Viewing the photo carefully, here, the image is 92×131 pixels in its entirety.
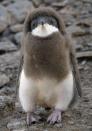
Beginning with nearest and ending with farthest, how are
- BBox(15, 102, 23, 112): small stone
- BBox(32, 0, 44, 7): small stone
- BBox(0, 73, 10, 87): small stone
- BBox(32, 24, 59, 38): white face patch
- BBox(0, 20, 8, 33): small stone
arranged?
BBox(32, 24, 59, 38): white face patch < BBox(15, 102, 23, 112): small stone < BBox(0, 73, 10, 87): small stone < BBox(0, 20, 8, 33): small stone < BBox(32, 0, 44, 7): small stone

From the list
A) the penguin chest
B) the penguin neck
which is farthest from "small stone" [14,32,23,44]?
the penguin neck

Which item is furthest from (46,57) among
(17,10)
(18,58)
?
(17,10)

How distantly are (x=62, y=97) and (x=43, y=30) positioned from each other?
0.58 meters

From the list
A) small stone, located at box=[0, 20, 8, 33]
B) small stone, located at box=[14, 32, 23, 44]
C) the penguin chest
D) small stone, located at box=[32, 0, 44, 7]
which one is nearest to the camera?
the penguin chest

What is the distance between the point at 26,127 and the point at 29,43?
688mm

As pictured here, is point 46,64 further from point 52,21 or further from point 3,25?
point 3,25

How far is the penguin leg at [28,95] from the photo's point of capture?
4494 mm

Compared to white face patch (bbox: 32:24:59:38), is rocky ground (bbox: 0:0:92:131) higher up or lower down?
lower down

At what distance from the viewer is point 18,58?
6508 mm

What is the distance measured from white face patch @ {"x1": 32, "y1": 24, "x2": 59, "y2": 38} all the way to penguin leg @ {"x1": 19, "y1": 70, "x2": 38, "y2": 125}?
37cm

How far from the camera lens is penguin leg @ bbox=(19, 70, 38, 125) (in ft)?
14.7

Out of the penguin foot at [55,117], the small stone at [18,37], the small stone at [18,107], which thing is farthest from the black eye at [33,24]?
the small stone at [18,37]

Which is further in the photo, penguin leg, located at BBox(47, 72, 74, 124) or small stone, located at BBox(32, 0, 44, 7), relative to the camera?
small stone, located at BBox(32, 0, 44, 7)

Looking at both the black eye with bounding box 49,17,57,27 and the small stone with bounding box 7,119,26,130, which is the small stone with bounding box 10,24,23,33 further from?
the black eye with bounding box 49,17,57,27
